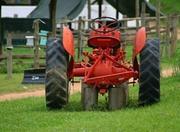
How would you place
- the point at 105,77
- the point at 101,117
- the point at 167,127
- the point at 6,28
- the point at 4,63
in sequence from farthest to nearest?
the point at 6,28
the point at 4,63
the point at 105,77
the point at 101,117
the point at 167,127

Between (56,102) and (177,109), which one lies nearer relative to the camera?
(177,109)

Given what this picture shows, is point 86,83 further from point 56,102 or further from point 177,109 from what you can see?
point 177,109

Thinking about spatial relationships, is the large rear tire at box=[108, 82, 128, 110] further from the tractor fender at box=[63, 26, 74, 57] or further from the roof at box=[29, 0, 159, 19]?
the roof at box=[29, 0, 159, 19]

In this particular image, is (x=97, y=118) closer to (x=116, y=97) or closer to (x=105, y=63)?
(x=116, y=97)

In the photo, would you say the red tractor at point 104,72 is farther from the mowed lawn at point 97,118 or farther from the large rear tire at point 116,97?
the mowed lawn at point 97,118

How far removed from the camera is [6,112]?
10.8m

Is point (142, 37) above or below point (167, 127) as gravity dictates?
above

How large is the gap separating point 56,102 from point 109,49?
1.36 meters

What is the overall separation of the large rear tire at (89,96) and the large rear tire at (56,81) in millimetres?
307

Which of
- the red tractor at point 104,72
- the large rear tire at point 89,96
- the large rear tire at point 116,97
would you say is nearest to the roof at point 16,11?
the red tractor at point 104,72

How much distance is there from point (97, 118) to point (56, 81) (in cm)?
158

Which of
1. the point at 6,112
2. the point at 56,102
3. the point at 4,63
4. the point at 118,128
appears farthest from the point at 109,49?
the point at 4,63

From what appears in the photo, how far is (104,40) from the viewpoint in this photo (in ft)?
36.4

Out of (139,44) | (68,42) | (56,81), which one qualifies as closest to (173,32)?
(139,44)
